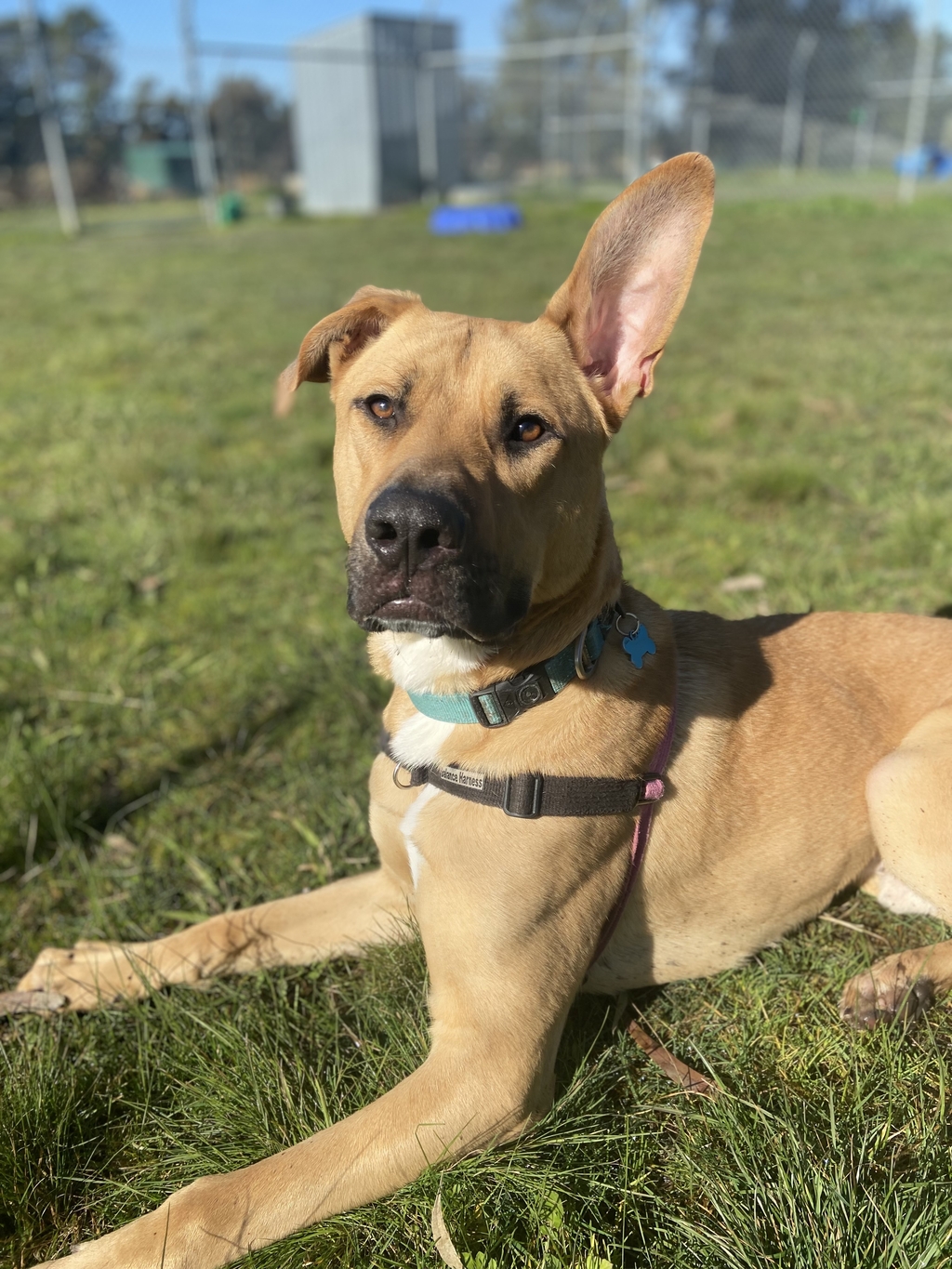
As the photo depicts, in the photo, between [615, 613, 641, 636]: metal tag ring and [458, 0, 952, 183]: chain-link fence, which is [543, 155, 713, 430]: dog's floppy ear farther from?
[458, 0, 952, 183]: chain-link fence

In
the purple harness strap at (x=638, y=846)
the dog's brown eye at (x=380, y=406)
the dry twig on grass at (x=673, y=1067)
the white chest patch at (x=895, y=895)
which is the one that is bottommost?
the dry twig on grass at (x=673, y=1067)

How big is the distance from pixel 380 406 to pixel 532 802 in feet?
3.71

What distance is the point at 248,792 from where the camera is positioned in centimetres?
341

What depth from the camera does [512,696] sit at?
2238 millimetres

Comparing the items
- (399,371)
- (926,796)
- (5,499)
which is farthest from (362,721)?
(5,499)

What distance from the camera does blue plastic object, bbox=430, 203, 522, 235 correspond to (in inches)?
813

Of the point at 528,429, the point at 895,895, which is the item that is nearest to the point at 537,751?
the point at 528,429

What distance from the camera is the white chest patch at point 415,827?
229 centimetres

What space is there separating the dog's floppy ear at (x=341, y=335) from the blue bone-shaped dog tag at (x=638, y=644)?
1.16 meters

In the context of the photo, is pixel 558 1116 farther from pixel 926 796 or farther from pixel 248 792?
pixel 248 792

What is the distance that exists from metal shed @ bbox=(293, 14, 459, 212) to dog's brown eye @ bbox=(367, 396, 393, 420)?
30.1 m

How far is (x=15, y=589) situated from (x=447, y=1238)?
4.10m

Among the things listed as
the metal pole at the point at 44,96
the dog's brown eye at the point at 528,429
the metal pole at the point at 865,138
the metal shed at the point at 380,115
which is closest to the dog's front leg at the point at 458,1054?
the dog's brown eye at the point at 528,429

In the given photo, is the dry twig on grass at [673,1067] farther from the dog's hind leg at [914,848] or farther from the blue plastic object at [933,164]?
the blue plastic object at [933,164]
